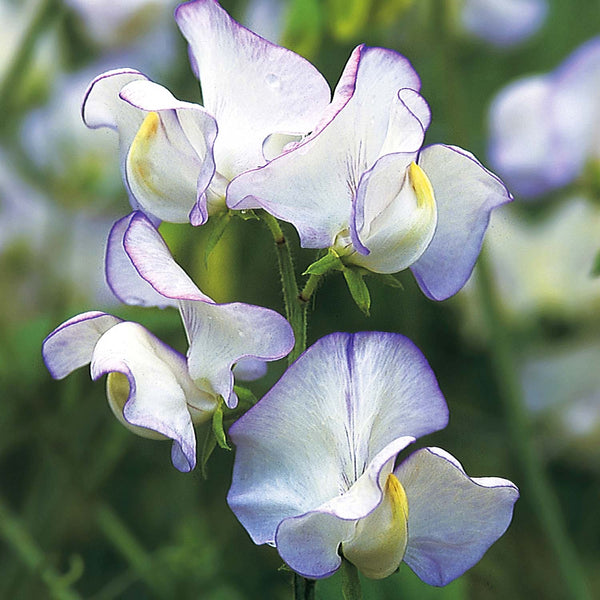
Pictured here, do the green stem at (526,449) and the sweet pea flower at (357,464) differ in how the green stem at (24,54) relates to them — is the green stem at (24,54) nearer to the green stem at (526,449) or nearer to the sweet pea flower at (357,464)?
the green stem at (526,449)

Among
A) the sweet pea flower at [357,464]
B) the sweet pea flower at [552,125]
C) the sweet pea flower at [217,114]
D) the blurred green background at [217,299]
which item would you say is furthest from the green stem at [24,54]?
the sweet pea flower at [357,464]

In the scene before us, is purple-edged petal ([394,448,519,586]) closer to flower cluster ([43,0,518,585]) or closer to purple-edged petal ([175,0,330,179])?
flower cluster ([43,0,518,585])

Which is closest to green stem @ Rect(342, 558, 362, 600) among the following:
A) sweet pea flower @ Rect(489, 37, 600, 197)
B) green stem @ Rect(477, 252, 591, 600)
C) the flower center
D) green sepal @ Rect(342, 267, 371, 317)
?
the flower center

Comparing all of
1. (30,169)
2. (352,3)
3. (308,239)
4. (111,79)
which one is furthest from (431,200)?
(30,169)

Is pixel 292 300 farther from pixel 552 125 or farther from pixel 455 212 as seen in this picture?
pixel 552 125

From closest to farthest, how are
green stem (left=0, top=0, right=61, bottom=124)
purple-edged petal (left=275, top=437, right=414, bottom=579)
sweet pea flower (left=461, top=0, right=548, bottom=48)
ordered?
1. purple-edged petal (left=275, top=437, right=414, bottom=579)
2. green stem (left=0, top=0, right=61, bottom=124)
3. sweet pea flower (left=461, top=0, right=548, bottom=48)

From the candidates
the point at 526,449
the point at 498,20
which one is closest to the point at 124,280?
the point at 526,449
